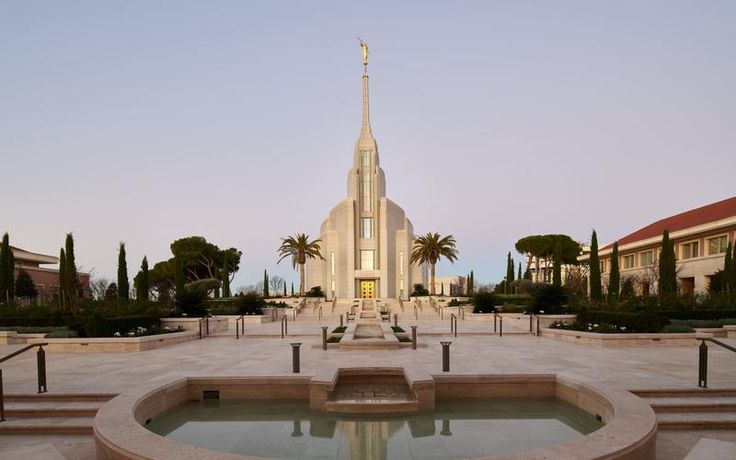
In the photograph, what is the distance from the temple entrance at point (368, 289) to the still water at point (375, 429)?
4306 cm

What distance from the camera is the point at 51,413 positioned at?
7742 millimetres

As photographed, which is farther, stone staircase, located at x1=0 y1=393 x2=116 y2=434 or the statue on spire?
the statue on spire

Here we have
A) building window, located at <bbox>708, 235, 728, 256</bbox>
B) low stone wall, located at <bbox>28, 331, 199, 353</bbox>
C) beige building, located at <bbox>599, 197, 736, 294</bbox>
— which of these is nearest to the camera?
low stone wall, located at <bbox>28, 331, 199, 353</bbox>

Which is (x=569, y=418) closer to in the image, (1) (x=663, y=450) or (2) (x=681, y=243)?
(1) (x=663, y=450)

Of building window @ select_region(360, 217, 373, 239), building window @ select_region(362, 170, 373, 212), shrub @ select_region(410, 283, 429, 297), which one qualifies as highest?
building window @ select_region(362, 170, 373, 212)

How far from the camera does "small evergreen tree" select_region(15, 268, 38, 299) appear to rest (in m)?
40.9

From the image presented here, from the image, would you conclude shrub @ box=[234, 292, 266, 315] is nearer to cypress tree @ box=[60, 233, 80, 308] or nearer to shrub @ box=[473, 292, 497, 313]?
cypress tree @ box=[60, 233, 80, 308]

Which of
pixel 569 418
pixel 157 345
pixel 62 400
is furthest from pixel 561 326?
pixel 62 400

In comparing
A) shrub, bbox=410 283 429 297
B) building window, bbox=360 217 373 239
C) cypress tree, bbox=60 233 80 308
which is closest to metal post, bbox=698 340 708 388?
cypress tree, bbox=60 233 80 308

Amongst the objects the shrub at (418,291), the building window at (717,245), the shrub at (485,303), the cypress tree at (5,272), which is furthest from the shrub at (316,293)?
the building window at (717,245)

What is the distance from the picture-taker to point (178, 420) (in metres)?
7.70

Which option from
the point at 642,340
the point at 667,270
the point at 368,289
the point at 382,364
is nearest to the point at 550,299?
the point at 642,340

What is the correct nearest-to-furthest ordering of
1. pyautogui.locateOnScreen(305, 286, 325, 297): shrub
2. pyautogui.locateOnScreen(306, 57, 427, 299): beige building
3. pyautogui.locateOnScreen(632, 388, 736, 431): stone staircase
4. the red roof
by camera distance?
pyautogui.locateOnScreen(632, 388, 736, 431): stone staircase, the red roof, pyautogui.locateOnScreen(305, 286, 325, 297): shrub, pyautogui.locateOnScreen(306, 57, 427, 299): beige building

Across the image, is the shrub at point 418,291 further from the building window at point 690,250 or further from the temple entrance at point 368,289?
the building window at point 690,250
